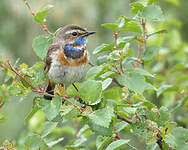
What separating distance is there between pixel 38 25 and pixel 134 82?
5.07m

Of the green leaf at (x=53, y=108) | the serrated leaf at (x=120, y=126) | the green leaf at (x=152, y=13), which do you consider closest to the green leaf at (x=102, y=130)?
the serrated leaf at (x=120, y=126)

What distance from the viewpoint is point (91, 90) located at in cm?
236

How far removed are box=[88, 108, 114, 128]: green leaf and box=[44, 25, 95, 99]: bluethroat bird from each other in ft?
5.58

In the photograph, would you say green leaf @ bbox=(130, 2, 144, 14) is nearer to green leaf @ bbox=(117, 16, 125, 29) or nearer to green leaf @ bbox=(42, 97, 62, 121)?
green leaf @ bbox=(117, 16, 125, 29)

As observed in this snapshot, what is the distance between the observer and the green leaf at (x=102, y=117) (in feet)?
7.40

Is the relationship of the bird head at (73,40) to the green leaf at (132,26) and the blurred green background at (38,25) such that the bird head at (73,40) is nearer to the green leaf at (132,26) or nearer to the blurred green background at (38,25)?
the green leaf at (132,26)

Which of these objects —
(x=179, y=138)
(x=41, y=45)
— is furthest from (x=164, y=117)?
(x=41, y=45)

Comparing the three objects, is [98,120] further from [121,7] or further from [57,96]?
[121,7]

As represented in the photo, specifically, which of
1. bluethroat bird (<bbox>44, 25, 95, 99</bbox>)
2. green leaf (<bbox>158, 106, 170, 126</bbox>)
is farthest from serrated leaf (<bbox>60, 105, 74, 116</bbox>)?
bluethroat bird (<bbox>44, 25, 95, 99</bbox>)

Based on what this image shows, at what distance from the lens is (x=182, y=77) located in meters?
3.71

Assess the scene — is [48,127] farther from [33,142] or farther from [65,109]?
[65,109]

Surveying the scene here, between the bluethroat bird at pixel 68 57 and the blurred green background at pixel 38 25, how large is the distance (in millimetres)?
2458

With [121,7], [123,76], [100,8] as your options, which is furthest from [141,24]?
[100,8]

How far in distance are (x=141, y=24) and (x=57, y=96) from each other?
3.49 feet
